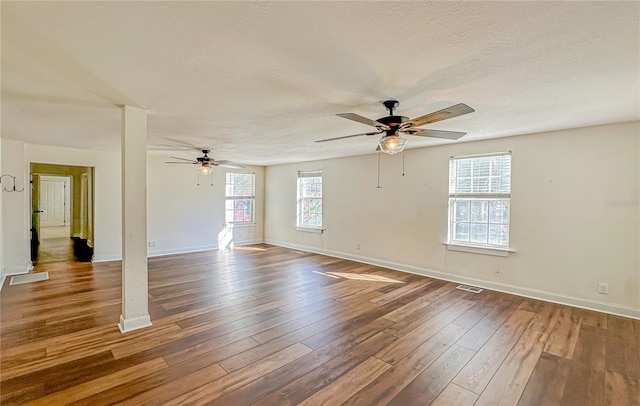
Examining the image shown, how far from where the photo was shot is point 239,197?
27.6 feet

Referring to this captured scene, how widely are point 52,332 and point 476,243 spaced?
5.63 metres

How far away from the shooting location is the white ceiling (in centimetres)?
153

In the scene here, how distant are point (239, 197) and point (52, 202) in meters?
7.77

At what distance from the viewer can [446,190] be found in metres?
5.13

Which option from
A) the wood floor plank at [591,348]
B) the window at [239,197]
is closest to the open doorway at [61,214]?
the window at [239,197]

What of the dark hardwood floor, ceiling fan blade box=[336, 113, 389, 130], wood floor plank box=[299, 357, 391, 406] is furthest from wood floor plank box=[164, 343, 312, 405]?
ceiling fan blade box=[336, 113, 389, 130]

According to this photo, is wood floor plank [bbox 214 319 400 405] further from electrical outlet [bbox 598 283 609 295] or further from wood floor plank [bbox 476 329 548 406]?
electrical outlet [bbox 598 283 609 295]

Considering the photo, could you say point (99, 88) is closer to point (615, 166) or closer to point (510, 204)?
point (510, 204)

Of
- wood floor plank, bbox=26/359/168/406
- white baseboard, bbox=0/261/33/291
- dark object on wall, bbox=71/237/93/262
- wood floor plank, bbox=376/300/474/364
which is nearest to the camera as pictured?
wood floor plank, bbox=26/359/168/406

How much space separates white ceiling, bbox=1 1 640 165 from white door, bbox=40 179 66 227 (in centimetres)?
895

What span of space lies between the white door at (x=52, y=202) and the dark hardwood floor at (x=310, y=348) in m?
7.78

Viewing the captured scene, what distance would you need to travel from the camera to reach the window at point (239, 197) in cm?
818

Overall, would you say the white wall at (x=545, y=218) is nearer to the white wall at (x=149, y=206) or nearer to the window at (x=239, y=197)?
the window at (x=239, y=197)

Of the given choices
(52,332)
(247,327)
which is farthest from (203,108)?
(52,332)
